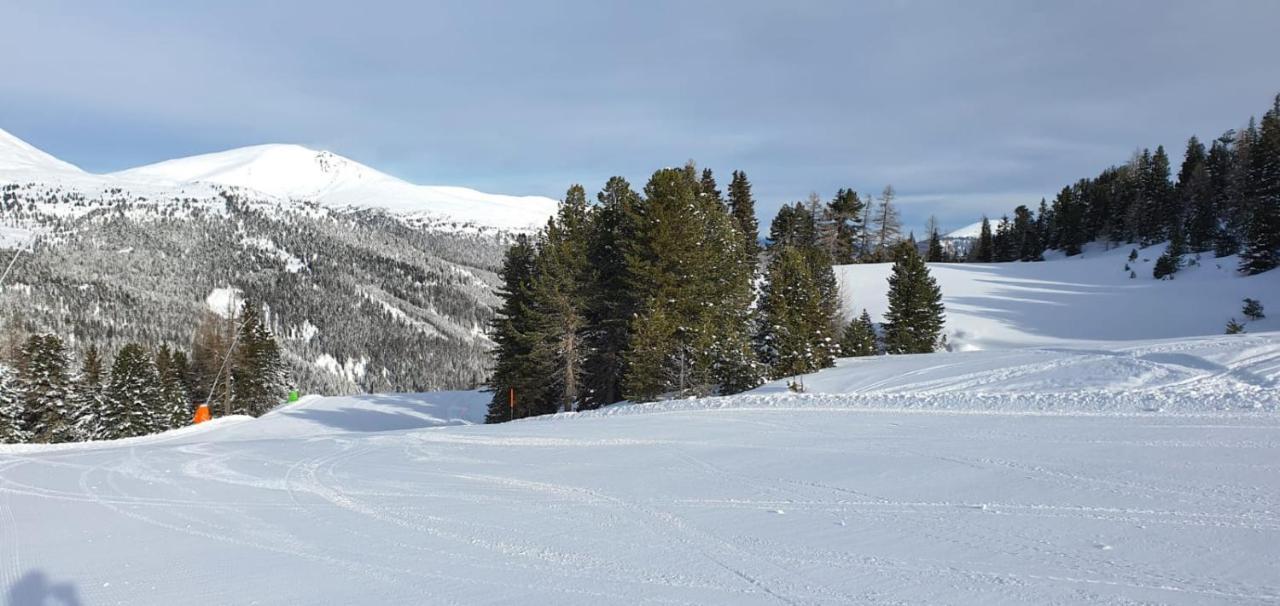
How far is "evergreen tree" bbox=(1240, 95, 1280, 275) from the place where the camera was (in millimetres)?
42438

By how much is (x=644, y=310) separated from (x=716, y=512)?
61.7 ft

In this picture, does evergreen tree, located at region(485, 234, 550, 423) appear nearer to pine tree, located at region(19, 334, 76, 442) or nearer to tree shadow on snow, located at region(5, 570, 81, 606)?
tree shadow on snow, located at region(5, 570, 81, 606)

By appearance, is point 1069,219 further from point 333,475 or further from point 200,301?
point 200,301

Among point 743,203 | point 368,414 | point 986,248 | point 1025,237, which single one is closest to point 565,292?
point 368,414

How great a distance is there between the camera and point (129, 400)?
145 feet

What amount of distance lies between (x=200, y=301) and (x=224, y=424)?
19919 centimetres

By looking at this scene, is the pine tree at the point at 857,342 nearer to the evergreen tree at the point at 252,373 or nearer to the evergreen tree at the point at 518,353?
the evergreen tree at the point at 518,353

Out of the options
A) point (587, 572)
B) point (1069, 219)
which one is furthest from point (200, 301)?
point (587, 572)

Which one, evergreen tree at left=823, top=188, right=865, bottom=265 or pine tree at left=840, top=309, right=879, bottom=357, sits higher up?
evergreen tree at left=823, top=188, right=865, bottom=265

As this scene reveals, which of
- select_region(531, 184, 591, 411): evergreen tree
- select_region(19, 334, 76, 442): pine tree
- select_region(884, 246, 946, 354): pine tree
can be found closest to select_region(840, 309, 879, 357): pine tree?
select_region(884, 246, 946, 354): pine tree

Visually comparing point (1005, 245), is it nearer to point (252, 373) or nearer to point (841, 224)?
point (841, 224)

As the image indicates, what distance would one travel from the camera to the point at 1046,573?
196 inches

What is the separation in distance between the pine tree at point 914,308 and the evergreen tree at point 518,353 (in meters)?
21.1

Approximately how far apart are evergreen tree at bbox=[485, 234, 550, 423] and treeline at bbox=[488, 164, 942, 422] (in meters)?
0.07
